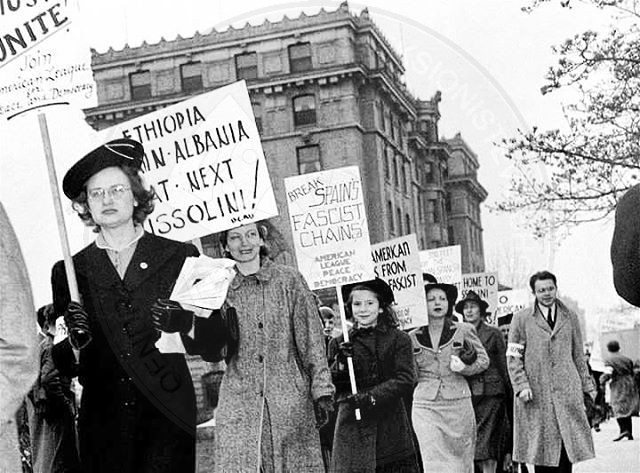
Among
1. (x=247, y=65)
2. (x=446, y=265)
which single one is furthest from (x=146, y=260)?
(x=247, y=65)

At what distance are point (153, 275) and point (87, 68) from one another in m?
1.28

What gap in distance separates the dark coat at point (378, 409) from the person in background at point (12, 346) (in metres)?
5.52

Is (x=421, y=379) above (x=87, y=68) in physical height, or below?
below

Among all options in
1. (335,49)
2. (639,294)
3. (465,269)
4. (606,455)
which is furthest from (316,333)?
(335,49)

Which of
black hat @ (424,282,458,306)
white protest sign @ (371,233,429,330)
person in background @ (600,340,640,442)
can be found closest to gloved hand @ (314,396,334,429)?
white protest sign @ (371,233,429,330)

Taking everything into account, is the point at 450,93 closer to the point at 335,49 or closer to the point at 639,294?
the point at 639,294

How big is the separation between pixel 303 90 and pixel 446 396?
37370 mm

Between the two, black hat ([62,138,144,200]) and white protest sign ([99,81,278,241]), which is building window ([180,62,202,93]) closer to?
white protest sign ([99,81,278,241])

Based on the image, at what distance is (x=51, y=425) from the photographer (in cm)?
1023

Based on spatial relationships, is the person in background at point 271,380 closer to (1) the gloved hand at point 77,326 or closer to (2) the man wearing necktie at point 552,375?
(1) the gloved hand at point 77,326

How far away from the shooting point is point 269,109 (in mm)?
48438

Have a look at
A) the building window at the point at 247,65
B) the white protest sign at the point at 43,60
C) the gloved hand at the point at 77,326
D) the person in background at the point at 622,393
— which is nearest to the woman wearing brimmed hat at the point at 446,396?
the white protest sign at the point at 43,60

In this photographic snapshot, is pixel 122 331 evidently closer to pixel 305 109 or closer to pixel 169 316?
pixel 169 316

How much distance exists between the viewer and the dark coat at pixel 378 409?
904 cm
